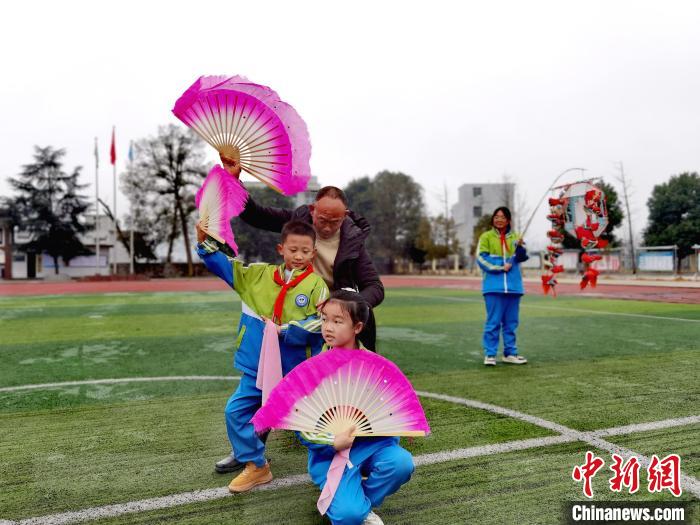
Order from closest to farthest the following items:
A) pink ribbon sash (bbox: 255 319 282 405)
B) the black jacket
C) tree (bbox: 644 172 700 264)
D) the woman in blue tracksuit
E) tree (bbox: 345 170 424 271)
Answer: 1. pink ribbon sash (bbox: 255 319 282 405)
2. the black jacket
3. the woman in blue tracksuit
4. tree (bbox: 644 172 700 264)
5. tree (bbox: 345 170 424 271)

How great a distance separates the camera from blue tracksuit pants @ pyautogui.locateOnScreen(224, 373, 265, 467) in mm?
3348

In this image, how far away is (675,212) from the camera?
4584 centimetres

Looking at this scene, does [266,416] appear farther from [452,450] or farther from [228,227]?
[452,450]

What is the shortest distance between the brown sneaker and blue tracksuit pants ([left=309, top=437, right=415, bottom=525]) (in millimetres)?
543

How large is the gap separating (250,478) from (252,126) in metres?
2.08

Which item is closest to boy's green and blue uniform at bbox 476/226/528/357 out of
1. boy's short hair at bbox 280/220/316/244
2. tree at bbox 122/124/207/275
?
boy's short hair at bbox 280/220/316/244

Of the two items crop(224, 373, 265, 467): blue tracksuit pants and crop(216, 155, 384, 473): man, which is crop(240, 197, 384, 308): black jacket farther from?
crop(224, 373, 265, 467): blue tracksuit pants

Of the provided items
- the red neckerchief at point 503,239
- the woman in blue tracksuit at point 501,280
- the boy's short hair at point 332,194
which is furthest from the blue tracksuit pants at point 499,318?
the boy's short hair at point 332,194

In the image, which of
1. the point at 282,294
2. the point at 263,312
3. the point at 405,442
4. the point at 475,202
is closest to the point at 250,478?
the point at 263,312

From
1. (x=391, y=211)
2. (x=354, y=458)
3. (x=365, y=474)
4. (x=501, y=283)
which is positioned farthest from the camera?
(x=391, y=211)

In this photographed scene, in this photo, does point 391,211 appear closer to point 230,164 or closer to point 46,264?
point 46,264

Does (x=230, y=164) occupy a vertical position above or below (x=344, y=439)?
above

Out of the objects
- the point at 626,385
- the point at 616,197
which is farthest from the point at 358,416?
the point at 616,197

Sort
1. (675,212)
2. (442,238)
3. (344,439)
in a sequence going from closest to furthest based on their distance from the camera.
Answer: (344,439)
(675,212)
(442,238)
